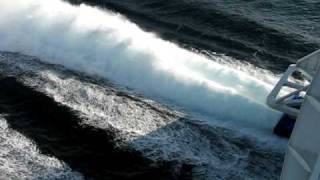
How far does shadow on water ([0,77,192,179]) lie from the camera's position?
52.0 feet

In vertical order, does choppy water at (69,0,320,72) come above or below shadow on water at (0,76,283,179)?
above

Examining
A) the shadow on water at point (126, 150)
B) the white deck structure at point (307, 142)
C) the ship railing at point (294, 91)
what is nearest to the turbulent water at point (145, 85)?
the shadow on water at point (126, 150)

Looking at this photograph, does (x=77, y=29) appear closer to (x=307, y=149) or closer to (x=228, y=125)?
(x=228, y=125)

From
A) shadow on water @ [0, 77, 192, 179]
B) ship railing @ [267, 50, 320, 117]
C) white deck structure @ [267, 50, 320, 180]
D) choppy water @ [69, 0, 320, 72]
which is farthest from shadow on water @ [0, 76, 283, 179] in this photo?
Answer: choppy water @ [69, 0, 320, 72]

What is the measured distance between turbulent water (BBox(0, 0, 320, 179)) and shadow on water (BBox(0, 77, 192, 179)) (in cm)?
3

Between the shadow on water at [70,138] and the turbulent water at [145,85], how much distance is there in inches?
1.4

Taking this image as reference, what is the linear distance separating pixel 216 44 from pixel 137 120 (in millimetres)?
7419

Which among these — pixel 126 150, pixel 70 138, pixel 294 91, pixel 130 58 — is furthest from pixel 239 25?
pixel 70 138

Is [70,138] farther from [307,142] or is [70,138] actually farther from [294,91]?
[307,142]

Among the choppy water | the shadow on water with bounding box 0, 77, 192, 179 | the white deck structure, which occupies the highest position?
the white deck structure

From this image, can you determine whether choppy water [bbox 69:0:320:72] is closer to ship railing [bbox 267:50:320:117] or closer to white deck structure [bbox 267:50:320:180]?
ship railing [bbox 267:50:320:117]

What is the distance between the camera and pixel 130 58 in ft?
69.4

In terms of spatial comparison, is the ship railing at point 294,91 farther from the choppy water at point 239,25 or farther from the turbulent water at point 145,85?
the choppy water at point 239,25

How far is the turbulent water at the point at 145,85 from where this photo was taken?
1622 cm
